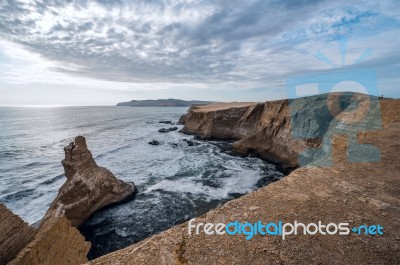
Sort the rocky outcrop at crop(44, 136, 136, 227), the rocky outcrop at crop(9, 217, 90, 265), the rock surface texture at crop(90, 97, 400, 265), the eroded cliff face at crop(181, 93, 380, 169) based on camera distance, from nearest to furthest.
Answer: the rock surface texture at crop(90, 97, 400, 265)
the rocky outcrop at crop(9, 217, 90, 265)
the rocky outcrop at crop(44, 136, 136, 227)
the eroded cliff face at crop(181, 93, 380, 169)

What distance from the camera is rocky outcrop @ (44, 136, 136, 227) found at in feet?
40.1

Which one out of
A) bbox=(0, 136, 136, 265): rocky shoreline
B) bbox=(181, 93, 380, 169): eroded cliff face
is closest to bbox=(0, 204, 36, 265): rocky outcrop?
bbox=(0, 136, 136, 265): rocky shoreline

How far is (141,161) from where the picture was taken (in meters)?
25.4

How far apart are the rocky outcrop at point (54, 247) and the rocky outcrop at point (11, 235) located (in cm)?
40

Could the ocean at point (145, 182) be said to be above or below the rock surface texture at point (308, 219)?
below

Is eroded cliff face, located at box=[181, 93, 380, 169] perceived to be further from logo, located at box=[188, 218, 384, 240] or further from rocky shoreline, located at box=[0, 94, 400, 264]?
logo, located at box=[188, 218, 384, 240]

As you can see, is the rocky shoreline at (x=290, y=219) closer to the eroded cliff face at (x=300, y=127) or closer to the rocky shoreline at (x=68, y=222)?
the rocky shoreline at (x=68, y=222)

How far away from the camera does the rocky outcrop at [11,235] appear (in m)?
5.73

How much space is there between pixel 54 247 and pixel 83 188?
710 cm

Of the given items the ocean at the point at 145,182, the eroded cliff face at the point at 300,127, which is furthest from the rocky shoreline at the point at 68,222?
the eroded cliff face at the point at 300,127

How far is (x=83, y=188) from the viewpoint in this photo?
1291 cm

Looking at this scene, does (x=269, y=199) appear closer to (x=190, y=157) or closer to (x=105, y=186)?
(x=105, y=186)

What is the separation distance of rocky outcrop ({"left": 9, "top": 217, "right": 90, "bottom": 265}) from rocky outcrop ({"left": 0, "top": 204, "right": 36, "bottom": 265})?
40 centimetres

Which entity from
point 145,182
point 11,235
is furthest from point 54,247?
point 145,182
